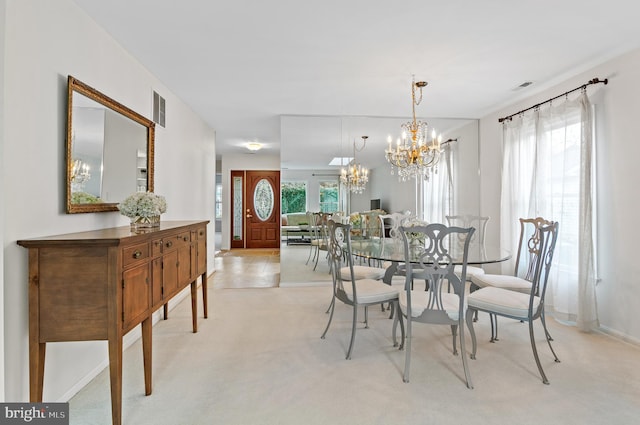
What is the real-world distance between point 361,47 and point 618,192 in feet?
8.84

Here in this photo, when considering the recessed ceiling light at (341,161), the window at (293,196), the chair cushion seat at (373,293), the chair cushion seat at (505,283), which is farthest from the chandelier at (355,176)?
the chair cushion seat at (373,293)

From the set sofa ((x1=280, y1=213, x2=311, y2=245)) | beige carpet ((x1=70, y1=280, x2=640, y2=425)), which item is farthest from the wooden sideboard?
sofa ((x1=280, y1=213, x2=311, y2=245))

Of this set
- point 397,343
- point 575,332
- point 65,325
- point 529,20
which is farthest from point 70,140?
point 575,332

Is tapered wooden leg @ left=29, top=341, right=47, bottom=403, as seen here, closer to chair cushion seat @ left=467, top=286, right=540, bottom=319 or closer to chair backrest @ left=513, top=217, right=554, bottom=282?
chair cushion seat @ left=467, top=286, right=540, bottom=319

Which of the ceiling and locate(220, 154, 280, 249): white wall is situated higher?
the ceiling

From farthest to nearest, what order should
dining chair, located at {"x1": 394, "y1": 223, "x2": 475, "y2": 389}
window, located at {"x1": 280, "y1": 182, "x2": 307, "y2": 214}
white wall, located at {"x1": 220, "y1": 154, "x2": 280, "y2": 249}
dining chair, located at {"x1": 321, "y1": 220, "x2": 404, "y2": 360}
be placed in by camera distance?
white wall, located at {"x1": 220, "y1": 154, "x2": 280, "y2": 249} → window, located at {"x1": 280, "y1": 182, "x2": 307, "y2": 214} → dining chair, located at {"x1": 321, "y1": 220, "x2": 404, "y2": 360} → dining chair, located at {"x1": 394, "y1": 223, "x2": 475, "y2": 389}

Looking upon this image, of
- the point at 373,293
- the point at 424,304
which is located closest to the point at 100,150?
the point at 373,293

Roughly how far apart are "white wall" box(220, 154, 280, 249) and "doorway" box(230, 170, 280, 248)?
0.34 ft

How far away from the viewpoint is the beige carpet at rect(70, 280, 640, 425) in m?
1.79

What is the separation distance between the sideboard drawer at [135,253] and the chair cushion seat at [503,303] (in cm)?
228

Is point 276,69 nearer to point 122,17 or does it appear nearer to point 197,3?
point 197,3

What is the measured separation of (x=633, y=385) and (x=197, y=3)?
3.84 m

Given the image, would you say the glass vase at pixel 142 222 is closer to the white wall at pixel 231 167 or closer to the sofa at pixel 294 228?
the sofa at pixel 294 228

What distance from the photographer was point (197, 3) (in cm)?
214
